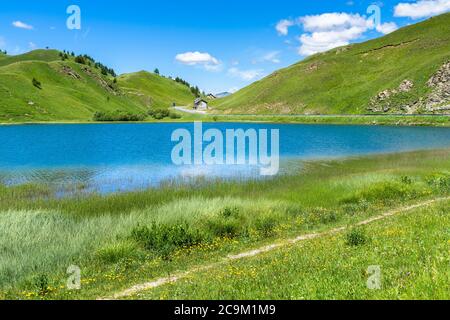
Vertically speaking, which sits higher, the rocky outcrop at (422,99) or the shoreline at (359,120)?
the rocky outcrop at (422,99)

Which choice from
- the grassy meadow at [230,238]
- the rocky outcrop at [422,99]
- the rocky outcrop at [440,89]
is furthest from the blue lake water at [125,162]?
the rocky outcrop at [440,89]

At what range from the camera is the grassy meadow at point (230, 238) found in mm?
11078

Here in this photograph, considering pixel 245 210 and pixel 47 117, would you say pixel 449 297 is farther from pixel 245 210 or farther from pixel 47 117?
pixel 47 117

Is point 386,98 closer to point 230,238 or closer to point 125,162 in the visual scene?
point 125,162

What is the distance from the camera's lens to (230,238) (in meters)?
21.2

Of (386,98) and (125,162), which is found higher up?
(386,98)

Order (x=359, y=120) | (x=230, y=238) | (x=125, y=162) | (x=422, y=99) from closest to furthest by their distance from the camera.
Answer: (x=230, y=238) → (x=125, y=162) → (x=359, y=120) → (x=422, y=99)

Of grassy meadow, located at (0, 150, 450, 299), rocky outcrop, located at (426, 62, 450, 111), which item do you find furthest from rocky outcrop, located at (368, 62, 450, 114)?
grassy meadow, located at (0, 150, 450, 299)

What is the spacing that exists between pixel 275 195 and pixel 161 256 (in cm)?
1445

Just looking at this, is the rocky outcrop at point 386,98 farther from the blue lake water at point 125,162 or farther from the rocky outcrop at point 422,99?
the blue lake water at point 125,162

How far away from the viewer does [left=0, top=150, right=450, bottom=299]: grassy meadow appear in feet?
36.3

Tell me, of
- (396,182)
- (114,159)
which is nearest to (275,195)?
(396,182)

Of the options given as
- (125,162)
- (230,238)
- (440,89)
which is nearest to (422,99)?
(440,89)

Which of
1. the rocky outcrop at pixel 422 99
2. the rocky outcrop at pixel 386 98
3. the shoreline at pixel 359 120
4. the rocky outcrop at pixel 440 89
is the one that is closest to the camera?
the shoreline at pixel 359 120
